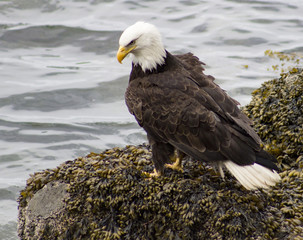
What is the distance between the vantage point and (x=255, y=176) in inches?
180

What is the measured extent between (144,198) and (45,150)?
4.23 meters

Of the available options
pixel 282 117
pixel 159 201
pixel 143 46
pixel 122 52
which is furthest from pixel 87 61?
pixel 159 201

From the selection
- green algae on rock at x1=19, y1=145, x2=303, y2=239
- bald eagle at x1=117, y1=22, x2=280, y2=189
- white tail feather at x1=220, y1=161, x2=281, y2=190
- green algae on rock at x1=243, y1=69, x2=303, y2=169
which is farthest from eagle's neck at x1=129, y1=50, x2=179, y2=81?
white tail feather at x1=220, y1=161, x2=281, y2=190

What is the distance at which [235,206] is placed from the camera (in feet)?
14.6

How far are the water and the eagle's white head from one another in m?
2.77

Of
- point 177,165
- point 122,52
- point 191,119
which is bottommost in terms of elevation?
point 177,165

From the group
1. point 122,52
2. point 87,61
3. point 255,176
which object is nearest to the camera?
point 255,176

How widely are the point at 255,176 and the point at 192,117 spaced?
83 centimetres

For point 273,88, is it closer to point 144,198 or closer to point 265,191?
point 265,191

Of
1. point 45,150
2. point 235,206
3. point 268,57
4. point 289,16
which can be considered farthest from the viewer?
point 289,16

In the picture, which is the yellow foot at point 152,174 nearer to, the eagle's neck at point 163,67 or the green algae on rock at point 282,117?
the eagle's neck at point 163,67

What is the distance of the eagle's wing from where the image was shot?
15.7 ft

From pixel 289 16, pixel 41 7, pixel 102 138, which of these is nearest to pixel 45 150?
pixel 102 138

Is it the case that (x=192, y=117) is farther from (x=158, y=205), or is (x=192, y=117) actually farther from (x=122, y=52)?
(x=122, y=52)
